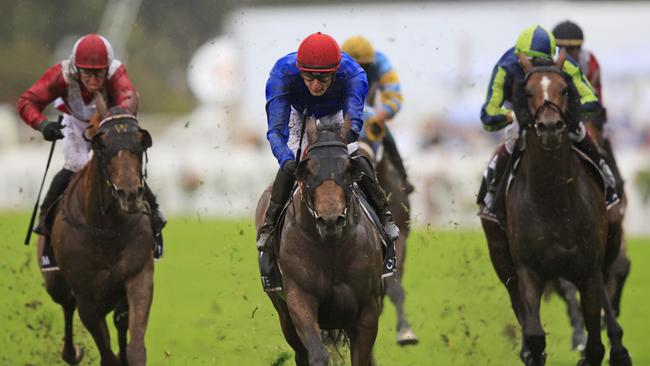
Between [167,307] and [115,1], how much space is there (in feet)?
119

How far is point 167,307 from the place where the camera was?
15.4 meters

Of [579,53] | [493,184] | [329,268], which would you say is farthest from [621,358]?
[579,53]

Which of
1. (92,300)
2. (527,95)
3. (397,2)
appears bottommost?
(92,300)

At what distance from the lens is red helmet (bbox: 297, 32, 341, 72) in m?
7.75

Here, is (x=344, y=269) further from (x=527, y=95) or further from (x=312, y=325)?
(x=527, y=95)

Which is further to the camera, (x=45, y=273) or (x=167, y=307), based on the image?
(x=167, y=307)

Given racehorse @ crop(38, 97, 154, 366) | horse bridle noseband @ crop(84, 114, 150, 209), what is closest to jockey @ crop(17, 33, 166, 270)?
racehorse @ crop(38, 97, 154, 366)

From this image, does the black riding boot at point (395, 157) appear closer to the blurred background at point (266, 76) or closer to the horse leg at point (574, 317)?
the horse leg at point (574, 317)

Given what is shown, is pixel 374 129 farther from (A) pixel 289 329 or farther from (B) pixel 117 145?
(B) pixel 117 145

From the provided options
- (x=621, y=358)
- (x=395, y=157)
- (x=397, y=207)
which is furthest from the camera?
(x=395, y=157)

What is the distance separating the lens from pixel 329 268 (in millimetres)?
7715

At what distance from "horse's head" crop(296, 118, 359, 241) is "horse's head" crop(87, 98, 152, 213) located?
1.33 metres

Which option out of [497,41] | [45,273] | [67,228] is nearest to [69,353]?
[45,273]

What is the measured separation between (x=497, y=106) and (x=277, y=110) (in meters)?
2.14
